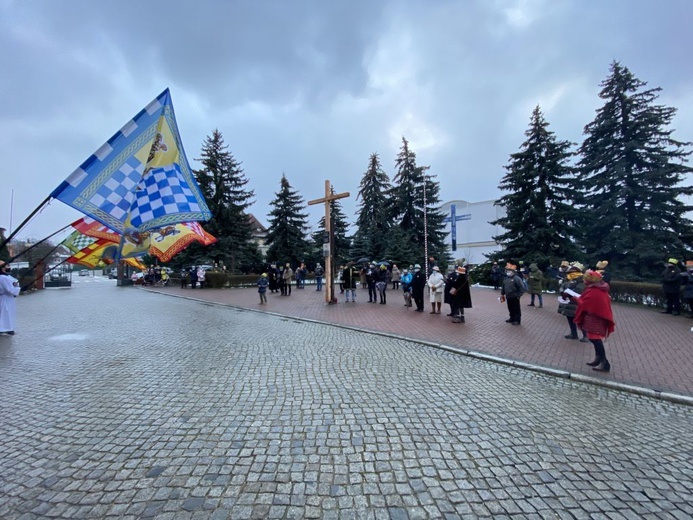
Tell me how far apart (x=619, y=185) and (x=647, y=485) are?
22667 millimetres

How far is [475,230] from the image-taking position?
146ft

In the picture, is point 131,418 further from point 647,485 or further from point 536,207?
point 536,207

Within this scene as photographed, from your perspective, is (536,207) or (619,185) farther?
(536,207)

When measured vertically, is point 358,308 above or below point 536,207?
below

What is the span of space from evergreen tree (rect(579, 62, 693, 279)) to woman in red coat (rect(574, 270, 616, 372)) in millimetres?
16494

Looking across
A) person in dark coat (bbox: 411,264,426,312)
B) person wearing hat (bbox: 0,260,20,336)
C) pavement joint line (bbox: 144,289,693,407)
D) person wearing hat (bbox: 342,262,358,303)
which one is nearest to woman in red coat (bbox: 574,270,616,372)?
pavement joint line (bbox: 144,289,693,407)

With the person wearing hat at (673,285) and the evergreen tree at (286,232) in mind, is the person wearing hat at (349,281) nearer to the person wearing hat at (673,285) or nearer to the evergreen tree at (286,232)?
the person wearing hat at (673,285)

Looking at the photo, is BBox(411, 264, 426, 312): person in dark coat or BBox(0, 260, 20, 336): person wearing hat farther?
BBox(411, 264, 426, 312): person in dark coat

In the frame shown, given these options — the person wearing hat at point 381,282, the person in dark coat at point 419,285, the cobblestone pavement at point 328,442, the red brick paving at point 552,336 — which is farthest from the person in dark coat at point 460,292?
the person wearing hat at point 381,282

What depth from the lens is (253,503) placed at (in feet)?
7.82

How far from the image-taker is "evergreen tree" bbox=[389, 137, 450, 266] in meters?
31.2

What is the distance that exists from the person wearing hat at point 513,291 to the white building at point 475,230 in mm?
33142

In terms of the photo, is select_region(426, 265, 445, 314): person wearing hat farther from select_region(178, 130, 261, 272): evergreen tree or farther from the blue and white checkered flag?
select_region(178, 130, 261, 272): evergreen tree

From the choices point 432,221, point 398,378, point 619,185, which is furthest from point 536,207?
point 398,378
